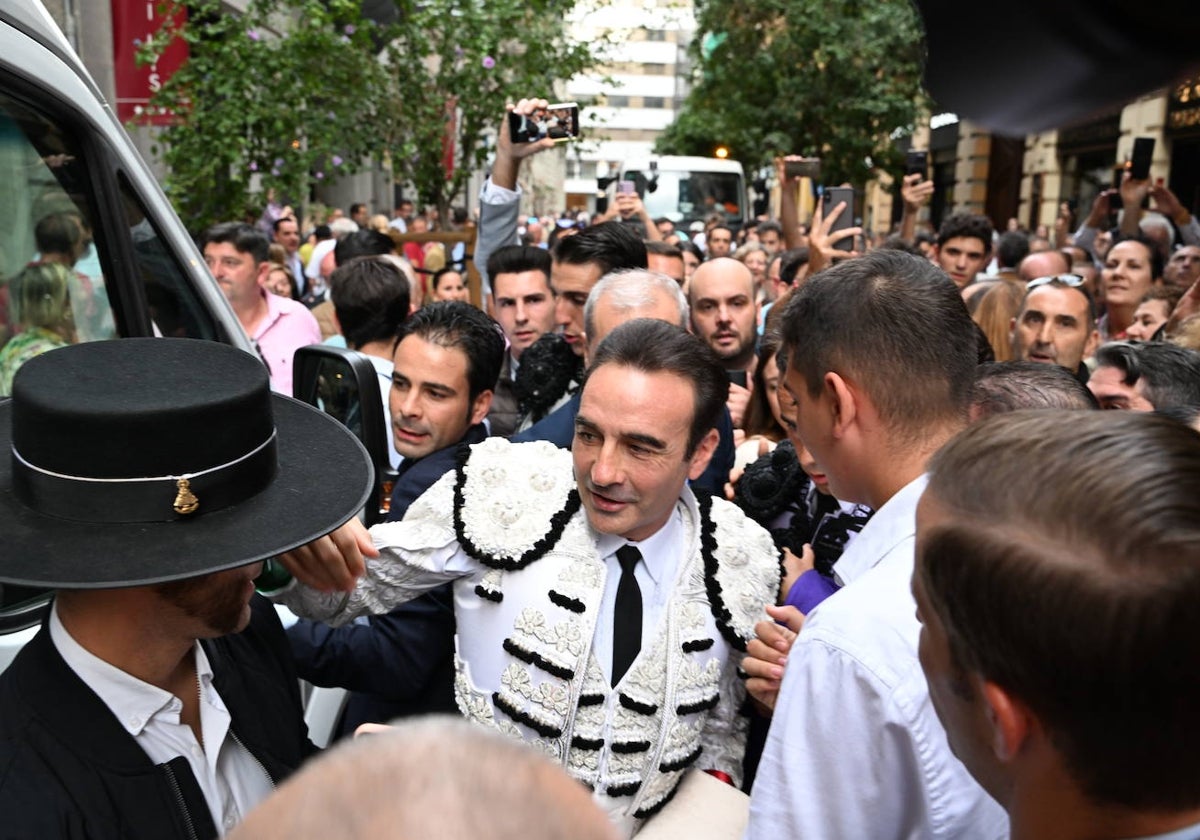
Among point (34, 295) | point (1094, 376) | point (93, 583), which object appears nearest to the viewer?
point (93, 583)

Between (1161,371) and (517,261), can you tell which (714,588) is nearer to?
(1161,371)

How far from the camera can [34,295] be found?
2.45 metres

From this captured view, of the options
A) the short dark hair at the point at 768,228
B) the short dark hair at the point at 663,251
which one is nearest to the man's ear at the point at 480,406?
the short dark hair at the point at 663,251

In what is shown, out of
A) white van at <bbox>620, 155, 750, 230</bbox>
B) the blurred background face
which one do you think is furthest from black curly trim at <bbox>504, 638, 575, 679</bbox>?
white van at <bbox>620, 155, 750, 230</bbox>

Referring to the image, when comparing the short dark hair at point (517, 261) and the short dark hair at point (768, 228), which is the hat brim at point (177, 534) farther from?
the short dark hair at point (768, 228)

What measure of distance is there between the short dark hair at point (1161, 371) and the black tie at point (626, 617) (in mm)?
1826

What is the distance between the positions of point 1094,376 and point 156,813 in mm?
3078

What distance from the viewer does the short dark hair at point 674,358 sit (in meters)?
2.24

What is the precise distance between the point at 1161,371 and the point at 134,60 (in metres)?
6.66

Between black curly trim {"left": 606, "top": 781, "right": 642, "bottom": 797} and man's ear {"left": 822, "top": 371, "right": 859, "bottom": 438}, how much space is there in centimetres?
77

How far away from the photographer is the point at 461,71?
9.20 meters

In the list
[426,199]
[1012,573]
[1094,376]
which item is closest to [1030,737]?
[1012,573]

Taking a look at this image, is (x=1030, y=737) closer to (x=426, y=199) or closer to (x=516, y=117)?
(x=516, y=117)

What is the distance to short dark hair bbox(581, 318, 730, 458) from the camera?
2.24 m
